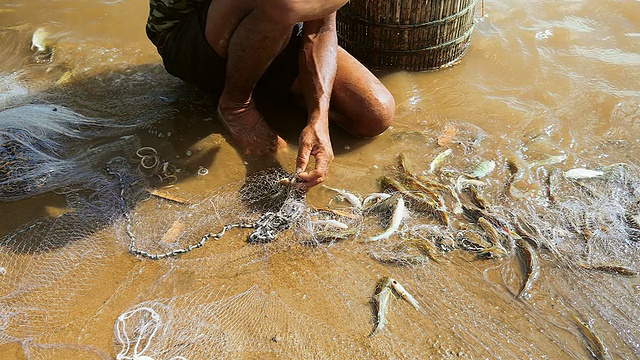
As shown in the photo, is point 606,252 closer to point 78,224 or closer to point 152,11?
point 78,224

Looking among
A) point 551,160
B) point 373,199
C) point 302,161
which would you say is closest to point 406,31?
point 551,160

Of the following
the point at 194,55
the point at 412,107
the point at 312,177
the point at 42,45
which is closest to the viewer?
the point at 312,177

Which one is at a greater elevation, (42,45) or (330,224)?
(42,45)

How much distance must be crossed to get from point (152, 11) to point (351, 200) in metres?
1.82

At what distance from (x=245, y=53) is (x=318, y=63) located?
48 centimetres

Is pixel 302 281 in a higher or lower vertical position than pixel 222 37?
lower

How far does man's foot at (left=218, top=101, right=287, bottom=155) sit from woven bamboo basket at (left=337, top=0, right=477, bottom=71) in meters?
1.29

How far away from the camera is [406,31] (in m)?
4.07

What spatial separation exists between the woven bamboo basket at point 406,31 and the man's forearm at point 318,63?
2.76 ft

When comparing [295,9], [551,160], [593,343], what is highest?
[295,9]

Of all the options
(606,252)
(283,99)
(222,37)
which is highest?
(222,37)

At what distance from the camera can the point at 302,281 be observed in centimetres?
262

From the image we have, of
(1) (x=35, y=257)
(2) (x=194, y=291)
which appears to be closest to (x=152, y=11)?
(1) (x=35, y=257)

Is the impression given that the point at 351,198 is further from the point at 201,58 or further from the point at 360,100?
the point at 201,58
